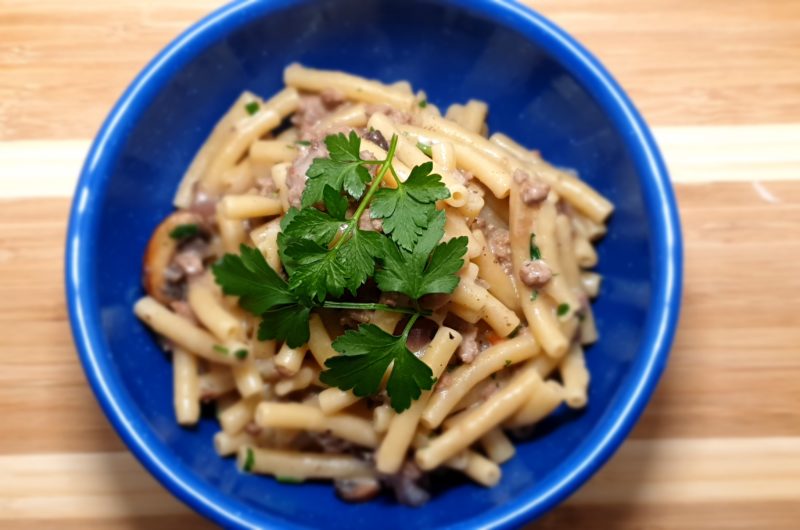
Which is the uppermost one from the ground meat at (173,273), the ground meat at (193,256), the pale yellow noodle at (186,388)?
the ground meat at (193,256)

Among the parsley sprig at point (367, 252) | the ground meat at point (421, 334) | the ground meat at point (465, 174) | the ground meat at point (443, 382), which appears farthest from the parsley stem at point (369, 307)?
the ground meat at point (465, 174)

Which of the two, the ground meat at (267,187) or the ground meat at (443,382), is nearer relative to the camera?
the ground meat at (443,382)

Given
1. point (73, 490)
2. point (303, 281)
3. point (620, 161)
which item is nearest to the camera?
point (303, 281)

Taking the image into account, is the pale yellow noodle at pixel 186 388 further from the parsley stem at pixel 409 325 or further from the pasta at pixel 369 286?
the parsley stem at pixel 409 325

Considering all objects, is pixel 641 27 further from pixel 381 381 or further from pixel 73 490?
pixel 73 490

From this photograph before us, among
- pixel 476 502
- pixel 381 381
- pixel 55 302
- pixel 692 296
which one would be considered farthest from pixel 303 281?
pixel 692 296

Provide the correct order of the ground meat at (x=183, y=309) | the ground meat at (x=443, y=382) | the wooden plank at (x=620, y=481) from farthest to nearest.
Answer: the wooden plank at (x=620, y=481), the ground meat at (x=183, y=309), the ground meat at (x=443, y=382)

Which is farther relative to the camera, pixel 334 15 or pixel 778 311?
pixel 778 311

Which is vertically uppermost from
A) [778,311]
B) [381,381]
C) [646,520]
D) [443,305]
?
[443,305]

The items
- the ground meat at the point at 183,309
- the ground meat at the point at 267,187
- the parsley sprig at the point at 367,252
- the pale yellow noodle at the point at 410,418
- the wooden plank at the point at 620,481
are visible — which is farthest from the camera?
the wooden plank at the point at 620,481
